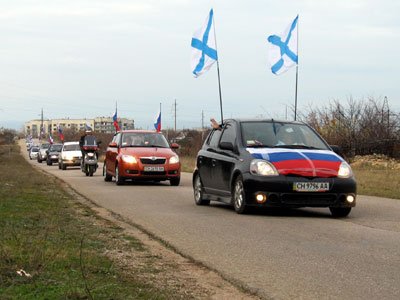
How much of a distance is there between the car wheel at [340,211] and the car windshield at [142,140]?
9811 millimetres

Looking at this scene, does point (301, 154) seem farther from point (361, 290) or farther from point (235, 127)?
point (361, 290)

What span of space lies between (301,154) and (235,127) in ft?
5.60

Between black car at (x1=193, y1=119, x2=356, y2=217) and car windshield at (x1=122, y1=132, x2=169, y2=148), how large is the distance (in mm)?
8089

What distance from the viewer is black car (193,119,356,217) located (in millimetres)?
10523

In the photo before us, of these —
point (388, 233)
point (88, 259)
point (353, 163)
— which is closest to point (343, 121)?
point (353, 163)

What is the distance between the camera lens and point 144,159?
758 inches

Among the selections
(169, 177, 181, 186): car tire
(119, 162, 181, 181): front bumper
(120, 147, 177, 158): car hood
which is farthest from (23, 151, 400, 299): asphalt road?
(169, 177, 181, 186): car tire

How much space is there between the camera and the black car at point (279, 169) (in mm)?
10523

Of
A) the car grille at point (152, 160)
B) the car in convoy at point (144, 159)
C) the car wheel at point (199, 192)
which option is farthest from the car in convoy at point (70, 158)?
the car wheel at point (199, 192)

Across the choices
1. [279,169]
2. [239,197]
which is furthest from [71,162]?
[279,169]

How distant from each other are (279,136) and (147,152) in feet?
27.1

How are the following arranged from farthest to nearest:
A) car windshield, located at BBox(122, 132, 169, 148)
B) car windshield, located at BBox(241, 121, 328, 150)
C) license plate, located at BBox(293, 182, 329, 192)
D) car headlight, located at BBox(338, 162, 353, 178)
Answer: car windshield, located at BBox(122, 132, 169, 148), car windshield, located at BBox(241, 121, 328, 150), car headlight, located at BBox(338, 162, 353, 178), license plate, located at BBox(293, 182, 329, 192)

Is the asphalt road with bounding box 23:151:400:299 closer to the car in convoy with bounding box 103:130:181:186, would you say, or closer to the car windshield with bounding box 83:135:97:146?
the car in convoy with bounding box 103:130:181:186

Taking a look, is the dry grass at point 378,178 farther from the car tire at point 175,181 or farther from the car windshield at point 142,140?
the car windshield at point 142,140
